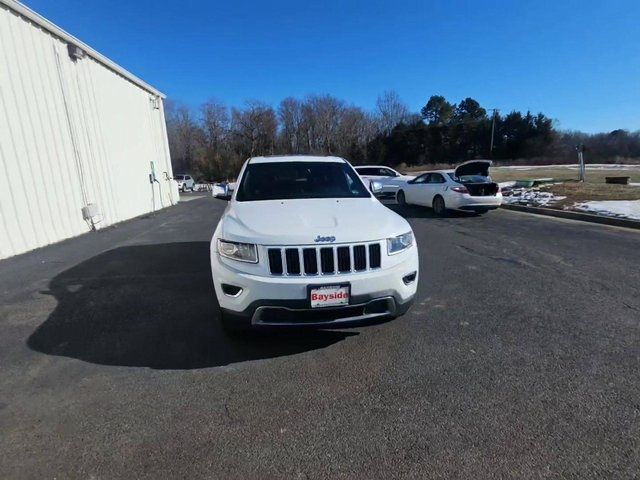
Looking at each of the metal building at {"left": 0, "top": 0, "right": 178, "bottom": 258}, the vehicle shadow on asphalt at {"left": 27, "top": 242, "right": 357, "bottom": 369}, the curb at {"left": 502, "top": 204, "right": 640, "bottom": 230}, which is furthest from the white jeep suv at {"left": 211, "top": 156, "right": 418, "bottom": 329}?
the curb at {"left": 502, "top": 204, "right": 640, "bottom": 230}

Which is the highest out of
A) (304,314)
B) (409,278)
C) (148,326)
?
(409,278)

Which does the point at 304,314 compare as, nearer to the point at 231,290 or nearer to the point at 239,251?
the point at 231,290

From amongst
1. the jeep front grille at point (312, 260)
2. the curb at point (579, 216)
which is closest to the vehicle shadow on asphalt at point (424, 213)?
the curb at point (579, 216)

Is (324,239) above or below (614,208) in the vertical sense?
above

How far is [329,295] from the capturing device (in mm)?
2943

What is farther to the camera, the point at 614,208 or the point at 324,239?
the point at 614,208

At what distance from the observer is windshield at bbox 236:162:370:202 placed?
4.44m

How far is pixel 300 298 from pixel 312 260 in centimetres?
32

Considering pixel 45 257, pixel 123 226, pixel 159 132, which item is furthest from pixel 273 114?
pixel 45 257

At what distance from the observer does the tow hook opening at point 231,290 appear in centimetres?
300

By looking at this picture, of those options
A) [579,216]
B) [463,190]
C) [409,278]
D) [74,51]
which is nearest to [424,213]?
[463,190]

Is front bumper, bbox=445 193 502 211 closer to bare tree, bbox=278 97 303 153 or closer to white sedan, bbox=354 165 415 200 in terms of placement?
white sedan, bbox=354 165 415 200

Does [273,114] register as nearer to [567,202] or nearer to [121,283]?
[567,202]

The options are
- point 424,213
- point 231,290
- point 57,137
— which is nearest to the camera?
point 231,290
